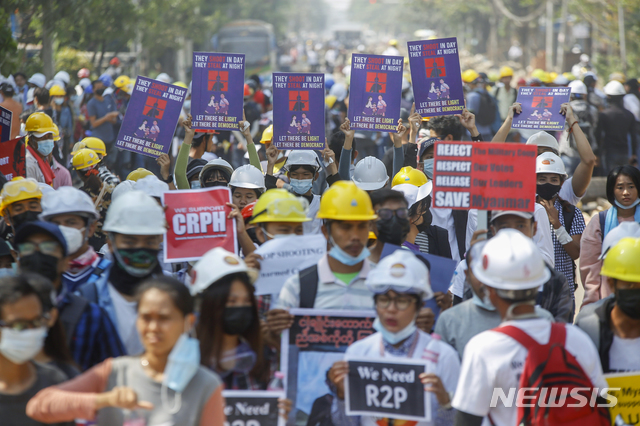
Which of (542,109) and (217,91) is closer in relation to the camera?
(217,91)

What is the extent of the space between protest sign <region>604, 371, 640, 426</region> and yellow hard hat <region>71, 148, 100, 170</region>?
5.67 meters

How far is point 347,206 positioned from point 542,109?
4636mm

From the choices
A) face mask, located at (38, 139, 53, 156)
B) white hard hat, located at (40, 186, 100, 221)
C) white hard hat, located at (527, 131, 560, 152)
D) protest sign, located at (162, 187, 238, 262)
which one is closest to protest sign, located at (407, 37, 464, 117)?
white hard hat, located at (527, 131, 560, 152)

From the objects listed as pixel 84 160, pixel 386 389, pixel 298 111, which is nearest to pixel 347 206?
pixel 386 389

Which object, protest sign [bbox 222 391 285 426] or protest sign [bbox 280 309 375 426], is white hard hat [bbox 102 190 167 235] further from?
protest sign [bbox 222 391 285 426]

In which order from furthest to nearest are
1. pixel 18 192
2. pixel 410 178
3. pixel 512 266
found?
pixel 410 178
pixel 18 192
pixel 512 266

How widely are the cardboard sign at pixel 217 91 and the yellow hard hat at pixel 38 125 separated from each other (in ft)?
5.53

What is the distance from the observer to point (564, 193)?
691cm

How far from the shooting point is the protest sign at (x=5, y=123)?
744 cm

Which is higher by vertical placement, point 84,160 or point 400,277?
point 84,160

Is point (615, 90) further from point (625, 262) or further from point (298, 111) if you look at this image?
point (625, 262)

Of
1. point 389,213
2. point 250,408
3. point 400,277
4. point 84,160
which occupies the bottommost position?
point 250,408

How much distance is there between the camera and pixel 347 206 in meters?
4.29

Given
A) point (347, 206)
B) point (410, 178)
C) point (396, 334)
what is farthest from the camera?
point (410, 178)
